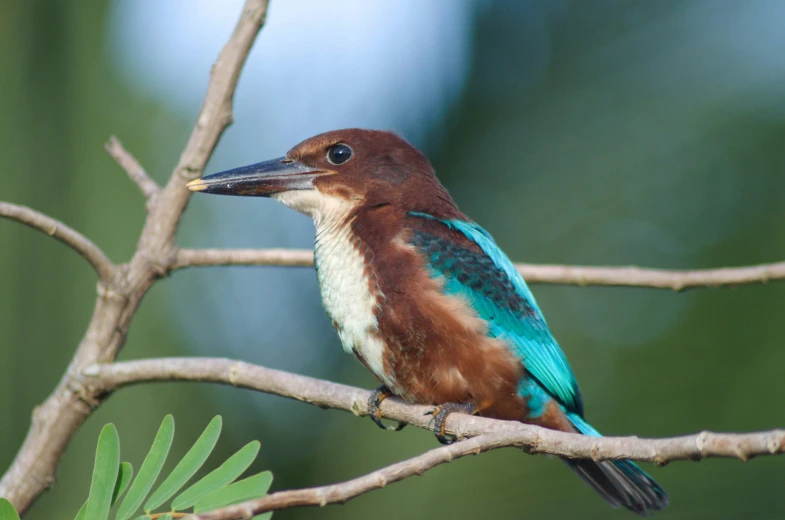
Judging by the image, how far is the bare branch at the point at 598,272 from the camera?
2.72 meters

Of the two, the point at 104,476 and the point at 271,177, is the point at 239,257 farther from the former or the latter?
the point at 104,476

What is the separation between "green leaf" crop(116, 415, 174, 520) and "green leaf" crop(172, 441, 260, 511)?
120 mm

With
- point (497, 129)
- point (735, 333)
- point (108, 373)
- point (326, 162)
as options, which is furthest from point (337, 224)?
point (497, 129)

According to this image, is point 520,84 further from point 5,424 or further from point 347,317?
point 5,424

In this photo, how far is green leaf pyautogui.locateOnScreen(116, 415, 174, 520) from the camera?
176 centimetres

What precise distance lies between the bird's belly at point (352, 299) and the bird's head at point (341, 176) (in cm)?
31

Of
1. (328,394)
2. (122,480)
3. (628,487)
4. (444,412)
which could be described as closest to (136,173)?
(328,394)

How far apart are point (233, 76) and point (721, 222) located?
2520 mm

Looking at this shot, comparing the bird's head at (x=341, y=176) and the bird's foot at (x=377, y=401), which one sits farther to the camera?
the bird's head at (x=341, y=176)

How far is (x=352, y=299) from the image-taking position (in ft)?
9.52

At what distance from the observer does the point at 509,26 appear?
18.7 ft

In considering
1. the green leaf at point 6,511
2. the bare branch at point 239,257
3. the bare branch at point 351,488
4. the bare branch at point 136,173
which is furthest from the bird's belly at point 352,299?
the green leaf at point 6,511

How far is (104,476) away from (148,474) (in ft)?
0.31

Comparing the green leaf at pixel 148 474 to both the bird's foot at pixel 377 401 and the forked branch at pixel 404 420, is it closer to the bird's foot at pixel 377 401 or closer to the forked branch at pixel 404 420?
the forked branch at pixel 404 420
